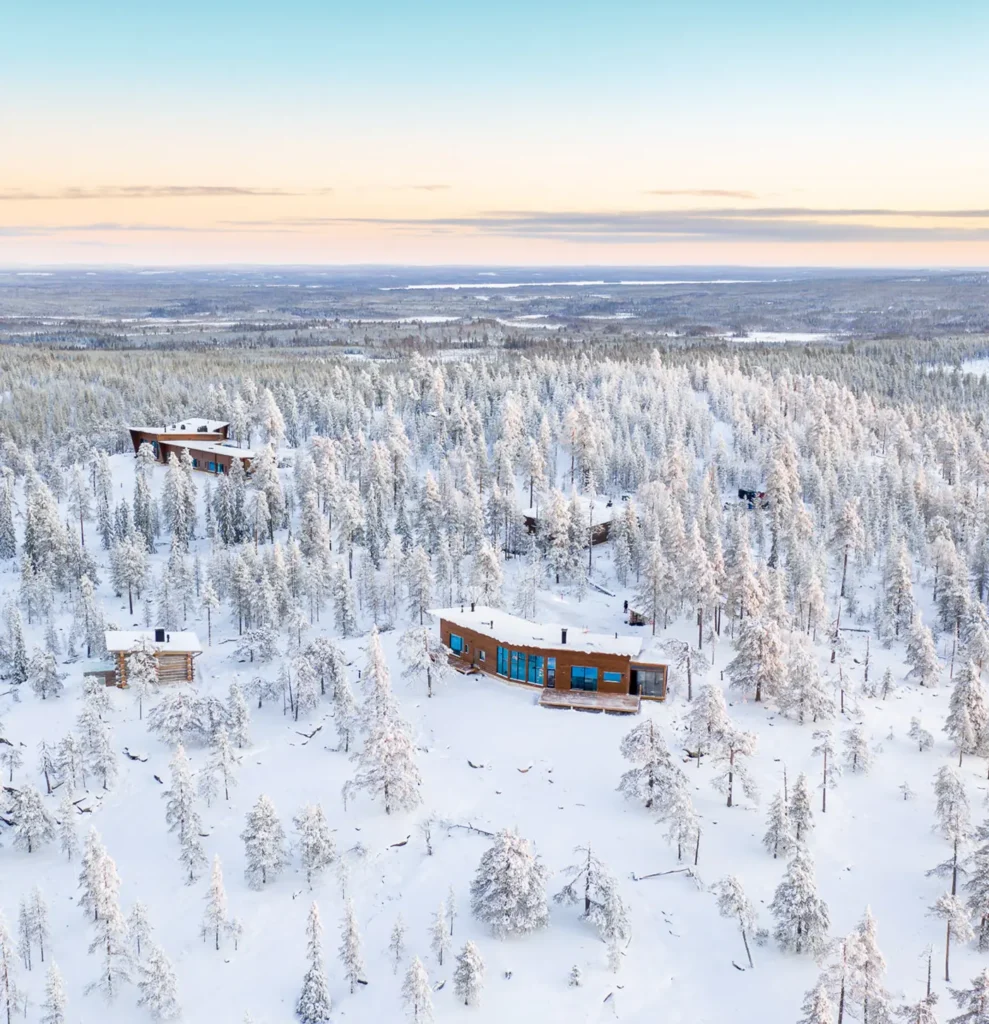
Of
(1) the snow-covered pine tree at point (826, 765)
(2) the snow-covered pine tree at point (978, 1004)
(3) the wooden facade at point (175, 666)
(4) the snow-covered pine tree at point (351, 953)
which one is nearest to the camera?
(2) the snow-covered pine tree at point (978, 1004)

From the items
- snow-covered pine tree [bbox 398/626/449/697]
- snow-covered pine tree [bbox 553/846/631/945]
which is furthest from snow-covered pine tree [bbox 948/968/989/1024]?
snow-covered pine tree [bbox 398/626/449/697]

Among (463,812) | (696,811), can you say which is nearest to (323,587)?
(463,812)

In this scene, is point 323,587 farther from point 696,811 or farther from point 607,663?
point 696,811

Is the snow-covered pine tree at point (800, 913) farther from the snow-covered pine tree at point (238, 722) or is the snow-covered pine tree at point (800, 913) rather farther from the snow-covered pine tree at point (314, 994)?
the snow-covered pine tree at point (238, 722)

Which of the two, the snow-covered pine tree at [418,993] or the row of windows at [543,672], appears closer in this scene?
the snow-covered pine tree at [418,993]

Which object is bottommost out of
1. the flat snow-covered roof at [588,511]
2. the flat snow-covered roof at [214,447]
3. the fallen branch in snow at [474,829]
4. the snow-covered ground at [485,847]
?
the snow-covered ground at [485,847]

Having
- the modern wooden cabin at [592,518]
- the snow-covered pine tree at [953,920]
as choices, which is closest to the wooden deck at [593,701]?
the snow-covered pine tree at [953,920]

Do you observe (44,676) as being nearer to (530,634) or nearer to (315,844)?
(315,844)
